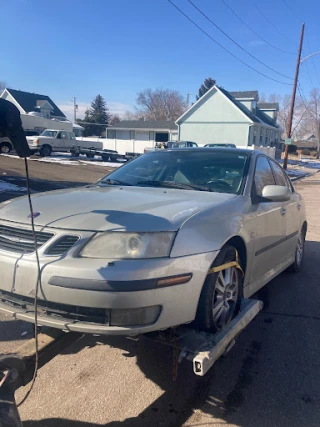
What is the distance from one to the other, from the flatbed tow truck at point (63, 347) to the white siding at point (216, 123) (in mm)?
39105

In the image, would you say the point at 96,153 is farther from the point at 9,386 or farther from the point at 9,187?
the point at 9,386

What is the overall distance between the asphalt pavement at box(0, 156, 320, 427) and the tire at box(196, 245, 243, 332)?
44 cm

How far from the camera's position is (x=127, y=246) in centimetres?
247

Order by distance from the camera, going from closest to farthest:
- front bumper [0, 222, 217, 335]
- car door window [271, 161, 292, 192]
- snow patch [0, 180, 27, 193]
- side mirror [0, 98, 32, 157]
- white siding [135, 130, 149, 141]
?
1. side mirror [0, 98, 32, 157]
2. front bumper [0, 222, 217, 335]
3. car door window [271, 161, 292, 192]
4. snow patch [0, 180, 27, 193]
5. white siding [135, 130, 149, 141]

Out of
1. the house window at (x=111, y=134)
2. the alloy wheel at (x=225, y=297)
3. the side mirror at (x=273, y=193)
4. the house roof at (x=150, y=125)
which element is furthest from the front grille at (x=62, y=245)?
the house window at (x=111, y=134)

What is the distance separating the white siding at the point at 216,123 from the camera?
4053 cm

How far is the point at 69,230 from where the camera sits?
2529 mm

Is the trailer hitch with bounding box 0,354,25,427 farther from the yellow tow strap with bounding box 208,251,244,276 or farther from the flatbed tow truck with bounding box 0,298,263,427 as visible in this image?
the yellow tow strap with bounding box 208,251,244,276

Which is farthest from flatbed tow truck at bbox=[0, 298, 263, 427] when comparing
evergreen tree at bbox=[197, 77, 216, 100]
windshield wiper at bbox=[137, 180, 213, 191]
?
evergreen tree at bbox=[197, 77, 216, 100]

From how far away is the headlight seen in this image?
2439 mm

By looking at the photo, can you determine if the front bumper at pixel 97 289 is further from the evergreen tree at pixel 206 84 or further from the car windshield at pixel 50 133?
the evergreen tree at pixel 206 84

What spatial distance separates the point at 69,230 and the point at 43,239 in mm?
190

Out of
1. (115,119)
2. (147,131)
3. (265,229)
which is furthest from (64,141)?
(115,119)

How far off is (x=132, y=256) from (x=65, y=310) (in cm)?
53
